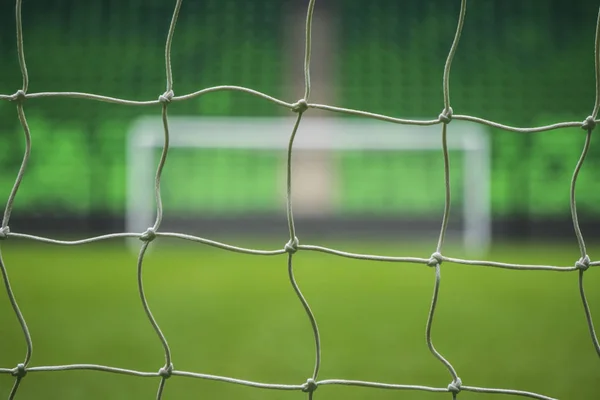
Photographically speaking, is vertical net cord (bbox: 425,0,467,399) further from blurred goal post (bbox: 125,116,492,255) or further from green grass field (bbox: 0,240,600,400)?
blurred goal post (bbox: 125,116,492,255)

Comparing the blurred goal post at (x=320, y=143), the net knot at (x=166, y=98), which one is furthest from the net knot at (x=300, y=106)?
the blurred goal post at (x=320, y=143)

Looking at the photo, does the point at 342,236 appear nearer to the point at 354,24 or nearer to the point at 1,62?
the point at 354,24

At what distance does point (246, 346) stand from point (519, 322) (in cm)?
58

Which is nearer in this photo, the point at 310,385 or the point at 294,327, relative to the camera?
the point at 310,385

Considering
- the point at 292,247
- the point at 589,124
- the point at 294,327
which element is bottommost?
the point at 294,327

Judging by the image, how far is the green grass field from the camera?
38.7 inches

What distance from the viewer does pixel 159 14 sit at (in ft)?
13.9

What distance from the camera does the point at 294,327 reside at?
1321 mm

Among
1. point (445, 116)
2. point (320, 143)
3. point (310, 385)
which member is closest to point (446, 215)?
point (445, 116)

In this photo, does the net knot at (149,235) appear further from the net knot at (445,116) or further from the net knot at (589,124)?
the net knot at (589,124)

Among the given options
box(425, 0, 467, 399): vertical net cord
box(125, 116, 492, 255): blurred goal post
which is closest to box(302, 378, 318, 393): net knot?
box(425, 0, 467, 399): vertical net cord

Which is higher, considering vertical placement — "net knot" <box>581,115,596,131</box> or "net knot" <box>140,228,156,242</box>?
"net knot" <box>581,115,596,131</box>

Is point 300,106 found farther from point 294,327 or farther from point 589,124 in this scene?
point 294,327

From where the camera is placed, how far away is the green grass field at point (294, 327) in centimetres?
98
